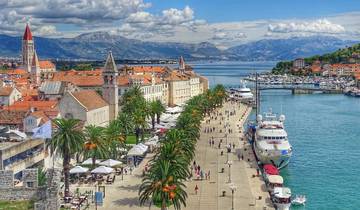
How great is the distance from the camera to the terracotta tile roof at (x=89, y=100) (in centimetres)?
8256

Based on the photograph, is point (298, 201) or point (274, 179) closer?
point (298, 201)

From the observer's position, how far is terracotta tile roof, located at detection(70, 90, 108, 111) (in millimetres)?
82562

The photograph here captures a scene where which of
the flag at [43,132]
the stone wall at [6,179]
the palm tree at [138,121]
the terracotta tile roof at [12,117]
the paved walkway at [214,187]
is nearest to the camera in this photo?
the stone wall at [6,179]

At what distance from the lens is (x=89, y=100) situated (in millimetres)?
85500

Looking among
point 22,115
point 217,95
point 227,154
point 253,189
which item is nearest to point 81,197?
point 253,189

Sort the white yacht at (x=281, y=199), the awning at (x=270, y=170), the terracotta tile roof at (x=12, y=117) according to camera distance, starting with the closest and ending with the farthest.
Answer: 1. the white yacht at (x=281, y=199)
2. the awning at (x=270, y=170)
3. the terracotta tile roof at (x=12, y=117)

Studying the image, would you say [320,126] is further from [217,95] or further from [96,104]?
[96,104]

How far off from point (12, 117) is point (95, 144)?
1638cm

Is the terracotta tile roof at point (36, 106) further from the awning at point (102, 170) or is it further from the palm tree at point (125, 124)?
the awning at point (102, 170)

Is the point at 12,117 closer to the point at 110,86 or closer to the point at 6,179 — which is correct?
the point at 110,86

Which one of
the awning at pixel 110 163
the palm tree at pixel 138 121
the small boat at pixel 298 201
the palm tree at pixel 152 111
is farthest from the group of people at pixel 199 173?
the palm tree at pixel 152 111

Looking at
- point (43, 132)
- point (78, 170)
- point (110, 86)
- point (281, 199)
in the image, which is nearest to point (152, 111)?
point (110, 86)

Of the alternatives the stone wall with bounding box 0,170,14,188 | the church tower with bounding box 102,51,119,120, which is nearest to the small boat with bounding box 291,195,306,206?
the stone wall with bounding box 0,170,14,188

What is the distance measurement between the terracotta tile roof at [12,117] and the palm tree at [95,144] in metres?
12.8
